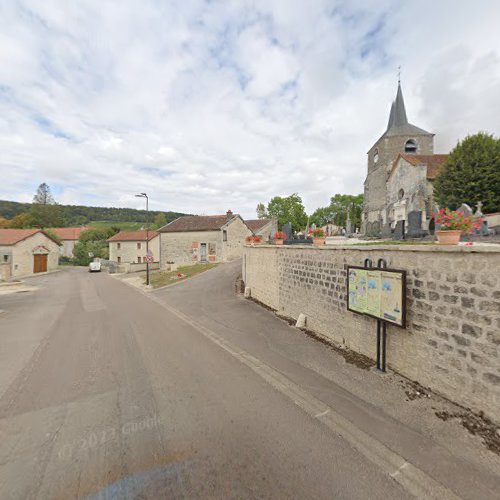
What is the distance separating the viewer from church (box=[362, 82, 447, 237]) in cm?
2570

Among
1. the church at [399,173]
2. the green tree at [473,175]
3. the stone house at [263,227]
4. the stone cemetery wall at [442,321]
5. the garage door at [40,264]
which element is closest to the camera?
the stone cemetery wall at [442,321]

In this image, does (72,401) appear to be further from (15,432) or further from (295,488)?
(295,488)

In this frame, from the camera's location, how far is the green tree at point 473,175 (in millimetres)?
20672

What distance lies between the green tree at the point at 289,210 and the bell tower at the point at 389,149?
1899 centimetres

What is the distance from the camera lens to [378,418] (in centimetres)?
354

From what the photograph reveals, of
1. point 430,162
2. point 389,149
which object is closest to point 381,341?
point 430,162

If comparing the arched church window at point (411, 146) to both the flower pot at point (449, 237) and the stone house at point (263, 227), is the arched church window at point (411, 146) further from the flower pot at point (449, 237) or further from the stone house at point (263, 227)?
the flower pot at point (449, 237)

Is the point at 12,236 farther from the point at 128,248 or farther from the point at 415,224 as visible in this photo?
the point at 415,224

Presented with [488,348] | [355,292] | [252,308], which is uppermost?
[355,292]

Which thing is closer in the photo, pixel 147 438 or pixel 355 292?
pixel 147 438

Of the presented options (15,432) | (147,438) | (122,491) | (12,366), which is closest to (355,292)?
(147,438)

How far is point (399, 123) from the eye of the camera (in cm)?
3672

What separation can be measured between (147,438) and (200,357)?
2521 mm

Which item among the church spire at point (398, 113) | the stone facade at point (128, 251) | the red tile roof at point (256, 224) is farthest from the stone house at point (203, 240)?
the church spire at point (398, 113)
